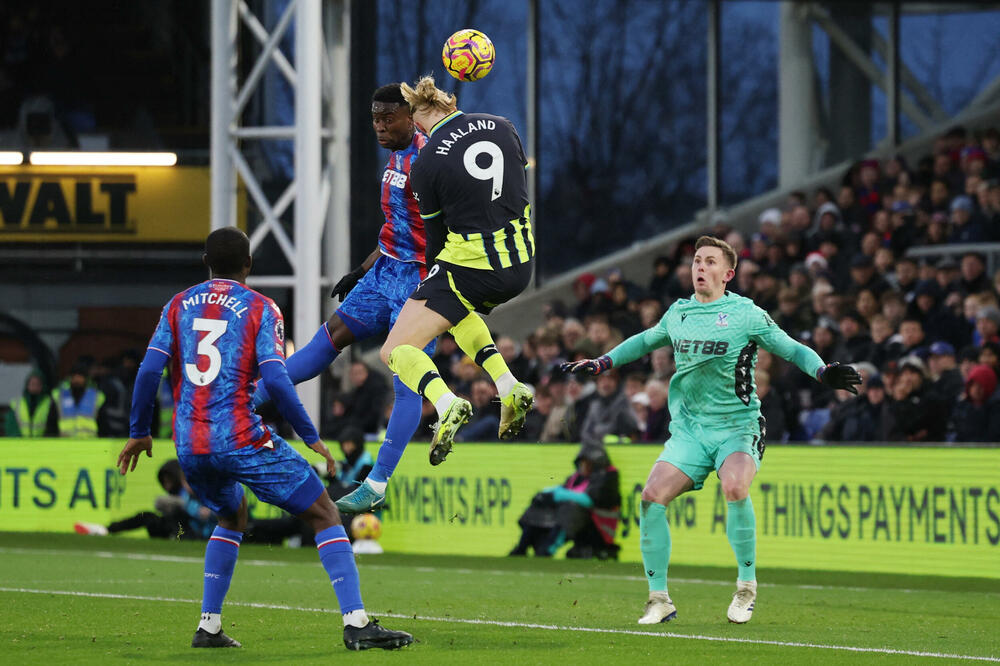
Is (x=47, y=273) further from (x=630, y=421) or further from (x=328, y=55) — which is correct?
(x=630, y=421)

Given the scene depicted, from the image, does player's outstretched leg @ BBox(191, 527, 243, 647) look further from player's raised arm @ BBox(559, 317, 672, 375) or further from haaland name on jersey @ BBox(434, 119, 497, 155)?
player's raised arm @ BBox(559, 317, 672, 375)

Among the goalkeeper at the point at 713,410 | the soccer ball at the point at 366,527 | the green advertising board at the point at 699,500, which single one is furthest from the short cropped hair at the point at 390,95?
the soccer ball at the point at 366,527

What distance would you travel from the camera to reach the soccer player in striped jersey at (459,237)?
306 inches

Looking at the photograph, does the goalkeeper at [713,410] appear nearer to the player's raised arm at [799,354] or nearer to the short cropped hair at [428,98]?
the player's raised arm at [799,354]

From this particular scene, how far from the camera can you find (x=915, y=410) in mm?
13586

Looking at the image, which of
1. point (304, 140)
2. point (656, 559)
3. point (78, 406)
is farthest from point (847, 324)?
point (78, 406)

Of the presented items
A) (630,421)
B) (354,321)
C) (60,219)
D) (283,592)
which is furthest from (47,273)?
(354,321)

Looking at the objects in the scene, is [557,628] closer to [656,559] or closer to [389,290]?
[656,559]

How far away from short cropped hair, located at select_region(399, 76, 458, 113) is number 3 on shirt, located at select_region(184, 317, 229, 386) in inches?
56.7

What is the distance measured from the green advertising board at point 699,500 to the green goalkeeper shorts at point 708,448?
289 cm

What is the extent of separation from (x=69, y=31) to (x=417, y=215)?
1585 cm

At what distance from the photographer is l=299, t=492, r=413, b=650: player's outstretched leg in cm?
758

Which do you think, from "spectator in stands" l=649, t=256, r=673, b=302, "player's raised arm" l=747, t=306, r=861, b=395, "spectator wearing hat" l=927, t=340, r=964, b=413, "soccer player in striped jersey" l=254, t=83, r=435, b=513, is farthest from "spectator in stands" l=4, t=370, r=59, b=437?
"player's raised arm" l=747, t=306, r=861, b=395

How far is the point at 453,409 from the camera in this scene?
770 centimetres
